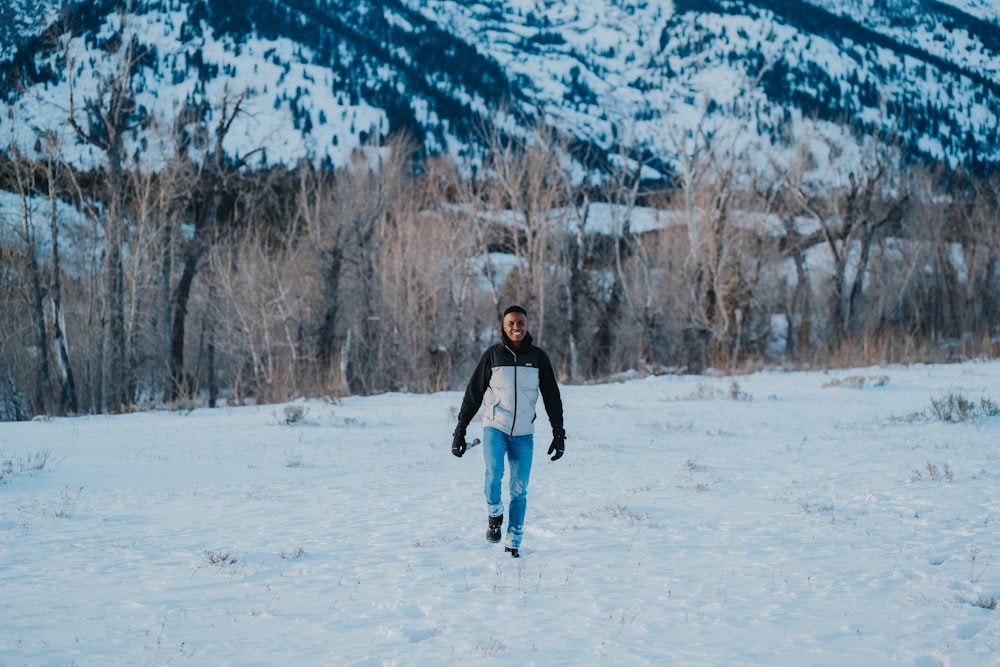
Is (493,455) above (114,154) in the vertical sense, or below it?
below

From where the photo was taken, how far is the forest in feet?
72.6

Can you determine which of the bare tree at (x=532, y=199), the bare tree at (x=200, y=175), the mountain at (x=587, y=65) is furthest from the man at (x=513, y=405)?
the mountain at (x=587, y=65)

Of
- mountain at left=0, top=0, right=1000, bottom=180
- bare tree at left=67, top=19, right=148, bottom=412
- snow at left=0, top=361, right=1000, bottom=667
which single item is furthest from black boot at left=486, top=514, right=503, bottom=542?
mountain at left=0, top=0, right=1000, bottom=180

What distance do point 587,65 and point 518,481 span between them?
103 meters

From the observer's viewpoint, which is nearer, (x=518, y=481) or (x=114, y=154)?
(x=518, y=481)

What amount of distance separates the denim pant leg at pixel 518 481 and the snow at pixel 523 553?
0.71 feet

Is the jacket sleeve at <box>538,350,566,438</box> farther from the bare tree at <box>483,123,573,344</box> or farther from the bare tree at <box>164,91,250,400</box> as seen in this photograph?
the bare tree at <box>483,123,573,344</box>

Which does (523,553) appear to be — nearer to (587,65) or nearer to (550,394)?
(550,394)

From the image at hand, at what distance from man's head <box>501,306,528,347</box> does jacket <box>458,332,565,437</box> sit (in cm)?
6

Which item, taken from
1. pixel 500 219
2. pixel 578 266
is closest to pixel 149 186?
pixel 500 219

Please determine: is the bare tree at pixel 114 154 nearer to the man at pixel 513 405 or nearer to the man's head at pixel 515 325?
the man at pixel 513 405

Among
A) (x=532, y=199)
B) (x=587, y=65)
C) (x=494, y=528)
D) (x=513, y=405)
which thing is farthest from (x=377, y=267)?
(x=587, y=65)

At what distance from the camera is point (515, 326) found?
5.00 metres

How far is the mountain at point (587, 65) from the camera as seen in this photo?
175ft
